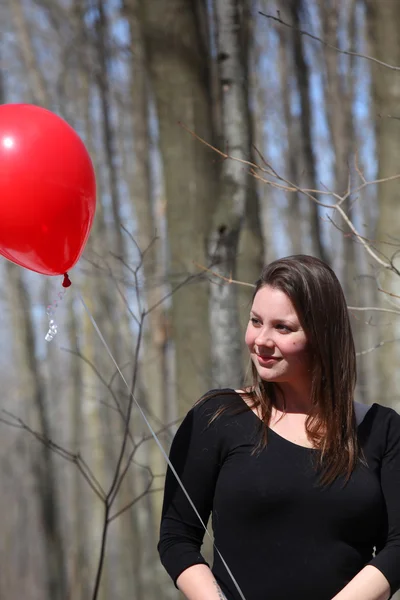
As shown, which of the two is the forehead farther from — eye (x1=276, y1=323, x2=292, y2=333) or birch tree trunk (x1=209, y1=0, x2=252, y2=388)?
birch tree trunk (x1=209, y1=0, x2=252, y2=388)

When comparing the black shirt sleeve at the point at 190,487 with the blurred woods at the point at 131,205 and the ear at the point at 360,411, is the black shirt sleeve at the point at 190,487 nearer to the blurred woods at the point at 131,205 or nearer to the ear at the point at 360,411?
the ear at the point at 360,411

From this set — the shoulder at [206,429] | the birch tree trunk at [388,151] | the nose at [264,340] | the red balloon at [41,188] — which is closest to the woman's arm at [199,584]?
the shoulder at [206,429]

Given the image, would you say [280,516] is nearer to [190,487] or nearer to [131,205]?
[190,487]

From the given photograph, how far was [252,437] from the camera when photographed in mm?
1946

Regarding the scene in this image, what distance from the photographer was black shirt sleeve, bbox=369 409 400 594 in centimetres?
185

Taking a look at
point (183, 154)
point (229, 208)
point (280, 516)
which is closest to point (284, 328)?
point (280, 516)

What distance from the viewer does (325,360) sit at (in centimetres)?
198

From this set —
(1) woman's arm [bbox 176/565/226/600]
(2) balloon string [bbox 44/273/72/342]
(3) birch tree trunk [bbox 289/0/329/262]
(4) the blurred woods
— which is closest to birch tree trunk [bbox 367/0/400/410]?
(4) the blurred woods

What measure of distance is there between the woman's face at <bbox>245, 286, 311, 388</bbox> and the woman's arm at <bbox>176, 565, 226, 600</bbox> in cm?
47

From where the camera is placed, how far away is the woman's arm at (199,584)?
183 cm

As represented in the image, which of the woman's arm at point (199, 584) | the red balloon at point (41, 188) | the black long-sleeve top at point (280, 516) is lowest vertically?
the woman's arm at point (199, 584)

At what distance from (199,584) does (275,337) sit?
594mm

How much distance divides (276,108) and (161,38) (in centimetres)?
648

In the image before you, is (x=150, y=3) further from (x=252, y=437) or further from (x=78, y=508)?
(x=78, y=508)
